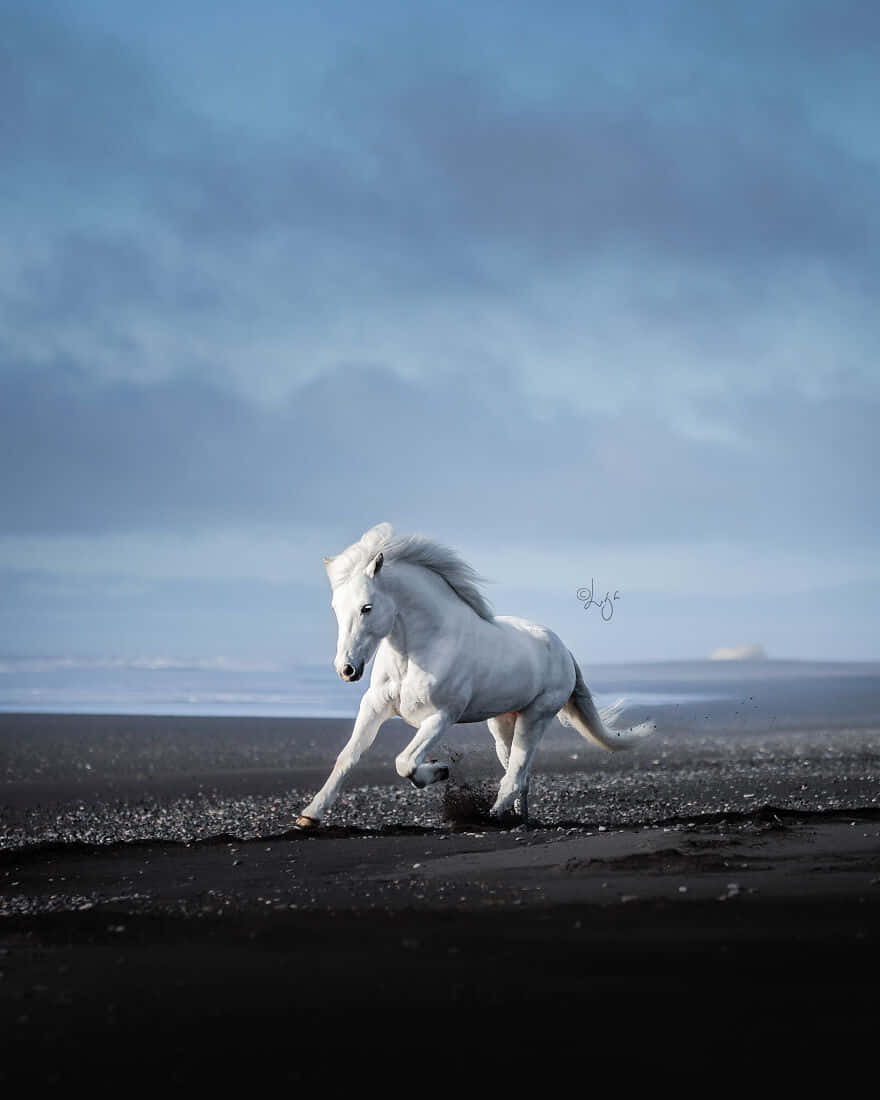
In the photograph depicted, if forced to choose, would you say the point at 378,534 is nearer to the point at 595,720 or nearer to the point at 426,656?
the point at 426,656

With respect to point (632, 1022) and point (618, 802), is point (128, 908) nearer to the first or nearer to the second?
point (632, 1022)

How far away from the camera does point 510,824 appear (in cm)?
1052

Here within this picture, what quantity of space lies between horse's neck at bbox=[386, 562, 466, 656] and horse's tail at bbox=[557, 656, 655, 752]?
2556mm

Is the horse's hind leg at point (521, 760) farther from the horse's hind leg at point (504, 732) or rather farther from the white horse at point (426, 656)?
the horse's hind leg at point (504, 732)

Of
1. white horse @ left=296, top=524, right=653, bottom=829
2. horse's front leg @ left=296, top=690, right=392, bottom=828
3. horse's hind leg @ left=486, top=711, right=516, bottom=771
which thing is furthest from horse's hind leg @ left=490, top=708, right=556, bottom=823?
horse's front leg @ left=296, top=690, right=392, bottom=828

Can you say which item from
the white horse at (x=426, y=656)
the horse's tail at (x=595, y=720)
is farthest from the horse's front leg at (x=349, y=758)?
the horse's tail at (x=595, y=720)

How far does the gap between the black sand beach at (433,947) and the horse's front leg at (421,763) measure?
45 cm

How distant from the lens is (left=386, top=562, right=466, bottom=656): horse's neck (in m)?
9.98

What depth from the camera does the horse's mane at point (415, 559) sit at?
9.84 meters

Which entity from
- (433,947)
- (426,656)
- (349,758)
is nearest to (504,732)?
(426,656)

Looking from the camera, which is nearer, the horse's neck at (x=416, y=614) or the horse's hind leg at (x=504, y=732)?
the horse's neck at (x=416, y=614)

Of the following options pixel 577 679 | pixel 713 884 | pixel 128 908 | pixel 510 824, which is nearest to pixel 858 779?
pixel 577 679

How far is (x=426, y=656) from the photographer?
9.97m

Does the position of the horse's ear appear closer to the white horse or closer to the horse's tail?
the white horse
